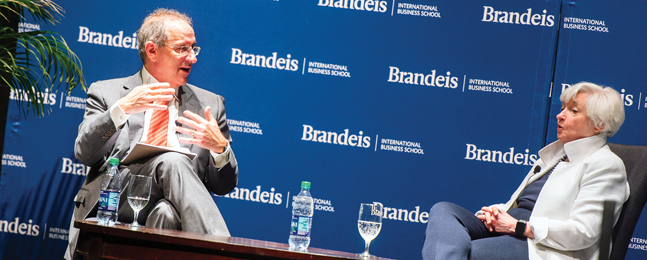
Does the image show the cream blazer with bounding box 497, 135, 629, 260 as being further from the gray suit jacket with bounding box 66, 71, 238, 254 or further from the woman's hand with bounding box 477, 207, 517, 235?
the gray suit jacket with bounding box 66, 71, 238, 254

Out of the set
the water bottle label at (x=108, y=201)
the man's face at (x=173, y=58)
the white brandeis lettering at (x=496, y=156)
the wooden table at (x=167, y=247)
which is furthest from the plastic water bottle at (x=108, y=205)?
the white brandeis lettering at (x=496, y=156)

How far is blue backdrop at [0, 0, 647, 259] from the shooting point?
11.6 ft

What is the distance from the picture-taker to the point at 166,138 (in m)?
2.79

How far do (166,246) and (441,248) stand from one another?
1114 millimetres

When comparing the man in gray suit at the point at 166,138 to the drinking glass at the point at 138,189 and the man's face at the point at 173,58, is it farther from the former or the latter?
the drinking glass at the point at 138,189

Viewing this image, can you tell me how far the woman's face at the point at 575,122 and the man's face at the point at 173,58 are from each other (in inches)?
74.3

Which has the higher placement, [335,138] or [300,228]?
[335,138]

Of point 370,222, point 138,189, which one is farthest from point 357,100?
point 138,189

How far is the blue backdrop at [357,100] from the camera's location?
353cm

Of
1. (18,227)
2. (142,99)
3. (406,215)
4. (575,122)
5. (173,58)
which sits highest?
(173,58)

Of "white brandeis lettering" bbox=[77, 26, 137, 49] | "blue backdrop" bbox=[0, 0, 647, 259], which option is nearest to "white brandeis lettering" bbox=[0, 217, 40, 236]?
"blue backdrop" bbox=[0, 0, 647, 259]

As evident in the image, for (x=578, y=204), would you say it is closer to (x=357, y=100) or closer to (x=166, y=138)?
(x=357, y=100)

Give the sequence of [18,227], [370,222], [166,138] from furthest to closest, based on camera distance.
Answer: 1. [18,227]
2. [166,138]
3. [370,222]

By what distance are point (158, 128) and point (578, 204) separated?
2012 millimetres
